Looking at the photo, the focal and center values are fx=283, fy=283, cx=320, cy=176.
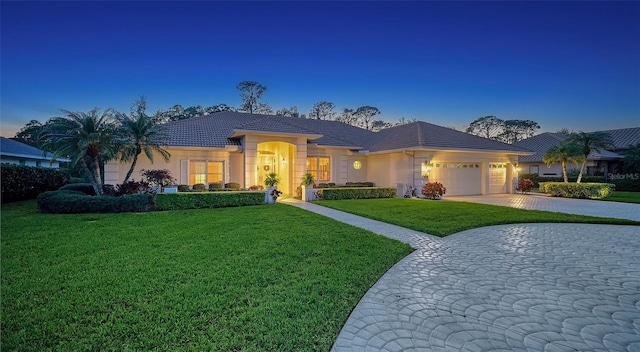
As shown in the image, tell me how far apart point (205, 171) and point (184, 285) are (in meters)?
14.2

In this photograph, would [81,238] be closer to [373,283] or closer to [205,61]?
[373,283]

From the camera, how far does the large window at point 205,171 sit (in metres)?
17.3

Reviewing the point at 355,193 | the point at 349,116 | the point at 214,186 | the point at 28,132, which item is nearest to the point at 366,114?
the point at 349,116

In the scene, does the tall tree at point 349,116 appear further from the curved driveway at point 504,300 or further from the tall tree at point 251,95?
the curved driveway at point 504,300

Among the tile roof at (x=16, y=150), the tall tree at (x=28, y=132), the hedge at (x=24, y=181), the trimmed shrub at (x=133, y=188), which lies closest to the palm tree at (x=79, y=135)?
the trimmed shrub at (x=133, y=188)

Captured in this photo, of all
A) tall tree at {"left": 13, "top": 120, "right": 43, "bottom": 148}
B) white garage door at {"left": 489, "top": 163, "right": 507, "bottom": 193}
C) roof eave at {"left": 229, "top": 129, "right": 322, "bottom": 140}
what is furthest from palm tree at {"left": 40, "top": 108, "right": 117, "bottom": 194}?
tall tree at {"left": 13, "top": 120, "right": 43, "bottom": 148}

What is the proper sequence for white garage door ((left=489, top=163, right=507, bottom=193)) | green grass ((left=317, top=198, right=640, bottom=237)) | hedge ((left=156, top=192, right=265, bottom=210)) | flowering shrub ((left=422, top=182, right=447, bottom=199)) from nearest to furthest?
1. green grass ((left=317, top=198, right=640, bottom=237))
2. hedge ((left=156, top=192, right=265, bottom=210))
3. flowering shrub ((left=422, top=182, right=447, bottom=199))
4. white garage door ((left=489, top=163, right=507, bottom=193))

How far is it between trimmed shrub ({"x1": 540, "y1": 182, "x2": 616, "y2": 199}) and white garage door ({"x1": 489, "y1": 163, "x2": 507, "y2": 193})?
2.73 meters

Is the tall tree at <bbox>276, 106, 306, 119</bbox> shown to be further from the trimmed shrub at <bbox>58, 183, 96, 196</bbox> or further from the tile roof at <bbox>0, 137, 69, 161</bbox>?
the trimmed shrub at <bbox>58, 183, 96, 196</bbox>

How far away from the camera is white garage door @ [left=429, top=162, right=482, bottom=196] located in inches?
786

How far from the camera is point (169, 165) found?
16812 millimetres

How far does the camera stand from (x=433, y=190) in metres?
17.7

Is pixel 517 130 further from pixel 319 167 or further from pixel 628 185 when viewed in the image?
pixel 319 167

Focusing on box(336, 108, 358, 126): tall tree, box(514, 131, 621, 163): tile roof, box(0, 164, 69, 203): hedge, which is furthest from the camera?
box(336, 108, 358, 126): tall tree
